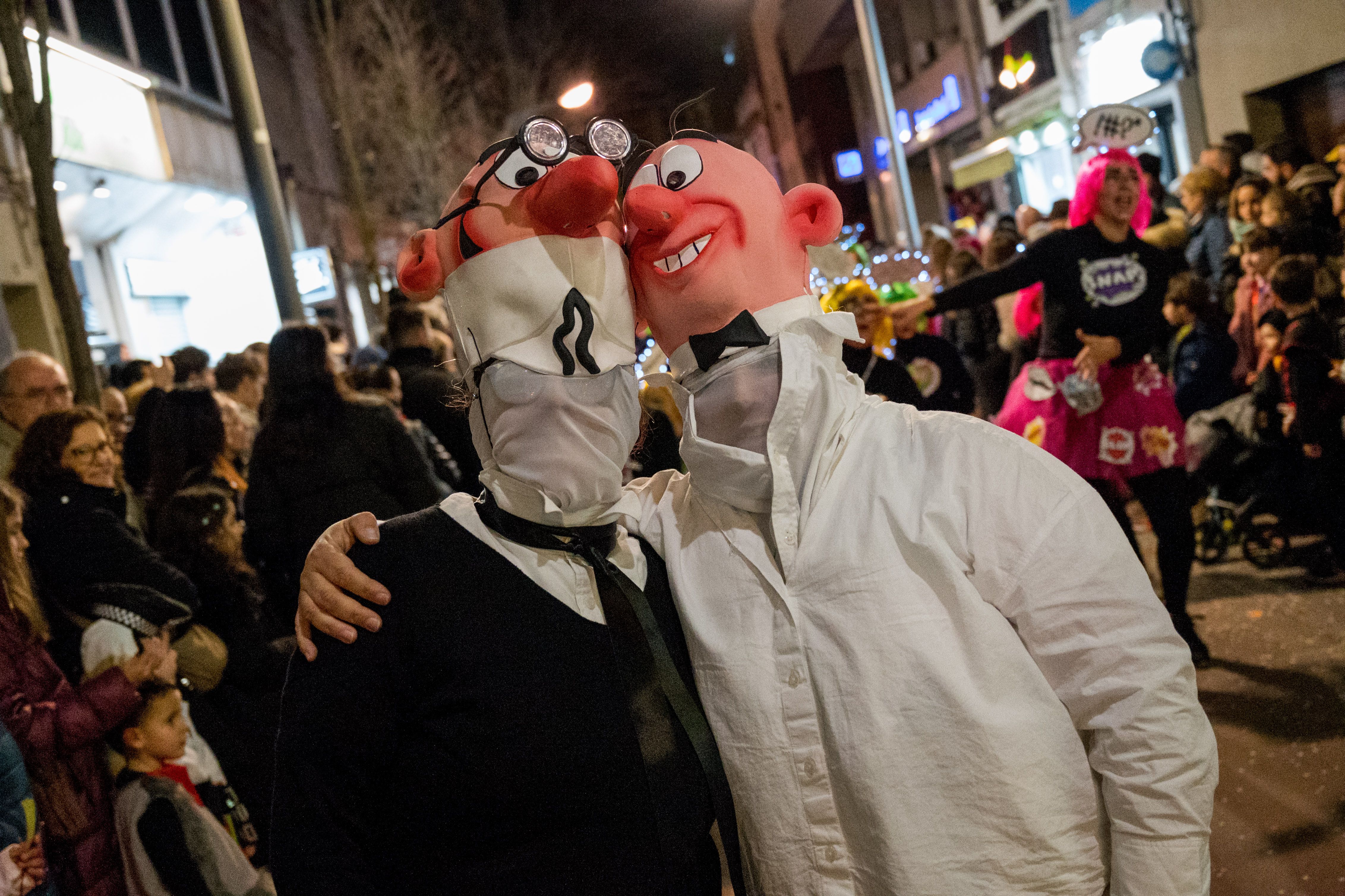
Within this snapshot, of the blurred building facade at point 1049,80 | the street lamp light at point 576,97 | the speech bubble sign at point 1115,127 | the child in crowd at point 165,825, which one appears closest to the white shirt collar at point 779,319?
the blurred building facade at point 1049,80

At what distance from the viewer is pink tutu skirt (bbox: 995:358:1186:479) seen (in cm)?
389

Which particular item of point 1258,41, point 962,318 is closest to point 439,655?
point 962,318

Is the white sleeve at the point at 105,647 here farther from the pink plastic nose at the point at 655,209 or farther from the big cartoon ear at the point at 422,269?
the pink plastic nose at the point at 655,209

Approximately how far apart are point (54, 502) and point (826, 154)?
2975 cm

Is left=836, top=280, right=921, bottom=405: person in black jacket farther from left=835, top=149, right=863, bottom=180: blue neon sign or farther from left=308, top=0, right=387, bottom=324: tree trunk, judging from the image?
left=835, top=149, right=863, bottom=180: blue neon sign

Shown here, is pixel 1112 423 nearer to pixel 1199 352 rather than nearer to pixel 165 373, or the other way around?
pixel 1199 352

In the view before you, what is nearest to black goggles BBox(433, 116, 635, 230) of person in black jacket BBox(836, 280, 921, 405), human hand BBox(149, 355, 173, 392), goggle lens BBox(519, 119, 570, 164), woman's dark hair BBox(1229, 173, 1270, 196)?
goggle lens BBox(519, 119, 570, 164)

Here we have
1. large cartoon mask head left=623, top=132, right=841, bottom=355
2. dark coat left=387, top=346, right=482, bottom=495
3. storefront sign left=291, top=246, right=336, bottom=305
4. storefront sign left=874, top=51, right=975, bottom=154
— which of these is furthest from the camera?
storefront sign left=874, top=51, right=975, bottom=154

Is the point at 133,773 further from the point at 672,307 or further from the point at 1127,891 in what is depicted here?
the point at 1127,891

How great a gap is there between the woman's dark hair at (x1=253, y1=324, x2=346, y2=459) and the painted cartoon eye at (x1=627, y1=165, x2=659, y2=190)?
2561mm

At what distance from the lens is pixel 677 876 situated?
1.53 m

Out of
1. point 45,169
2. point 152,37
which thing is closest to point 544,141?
point 45,169

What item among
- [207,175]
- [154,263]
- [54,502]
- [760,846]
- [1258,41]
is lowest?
[760,846]

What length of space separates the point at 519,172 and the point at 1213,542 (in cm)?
497
